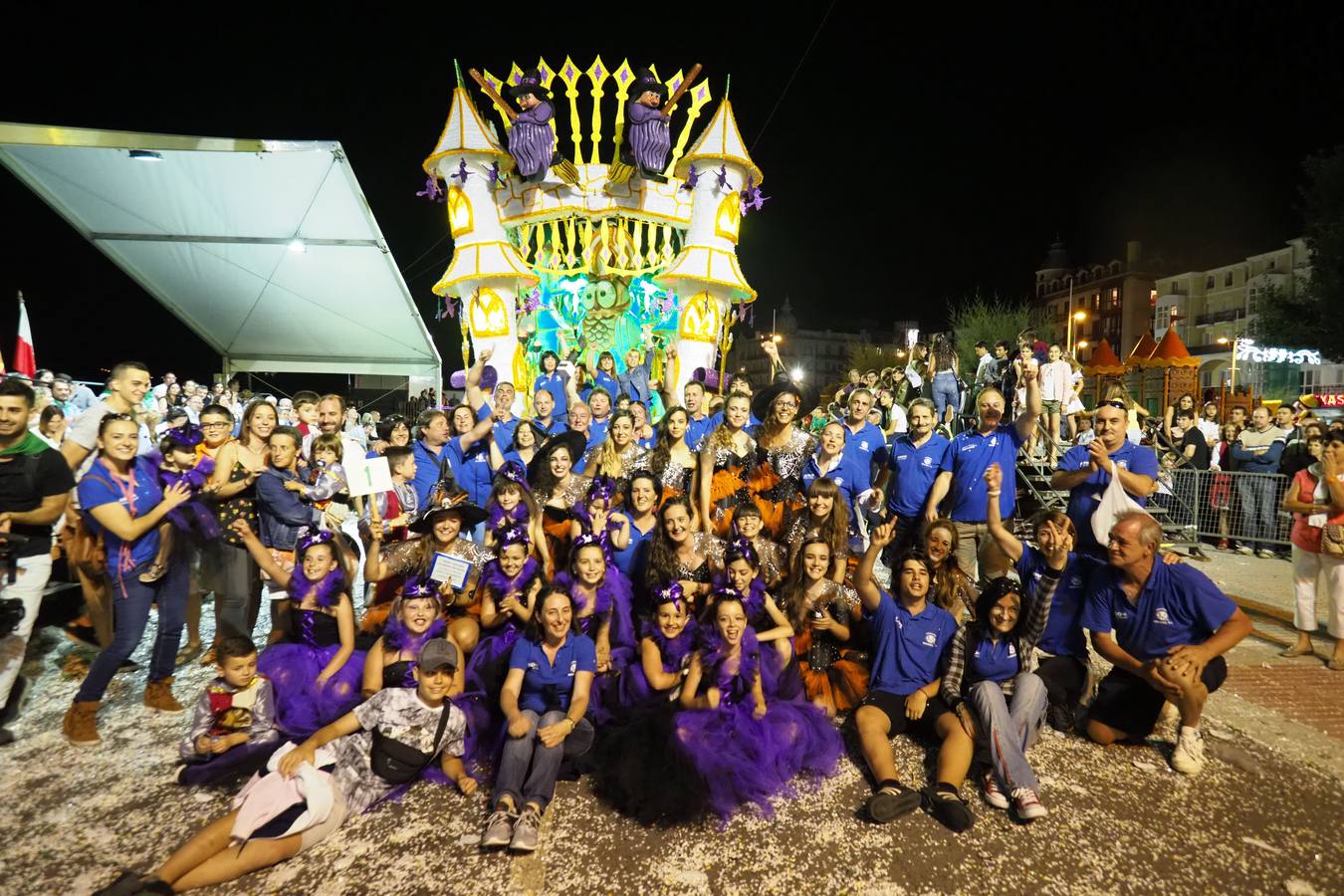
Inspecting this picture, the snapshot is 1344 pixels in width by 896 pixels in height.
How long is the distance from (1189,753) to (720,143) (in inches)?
451

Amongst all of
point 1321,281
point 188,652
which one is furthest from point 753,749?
point 1321,281

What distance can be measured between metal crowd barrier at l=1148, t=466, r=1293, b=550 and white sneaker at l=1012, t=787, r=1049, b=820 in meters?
7.22

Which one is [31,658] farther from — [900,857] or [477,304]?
[477,304]

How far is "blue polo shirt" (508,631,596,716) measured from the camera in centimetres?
329

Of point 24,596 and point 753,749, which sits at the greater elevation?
point 24,596

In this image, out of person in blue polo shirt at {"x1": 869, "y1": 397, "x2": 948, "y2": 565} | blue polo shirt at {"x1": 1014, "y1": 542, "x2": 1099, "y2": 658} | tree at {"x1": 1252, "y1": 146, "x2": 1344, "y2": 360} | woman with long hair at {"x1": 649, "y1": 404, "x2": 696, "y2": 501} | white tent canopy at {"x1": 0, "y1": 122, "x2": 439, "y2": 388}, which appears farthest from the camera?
tree at {"x1": 1252, "y1": 146, "x2": 1344, "y2": 360}

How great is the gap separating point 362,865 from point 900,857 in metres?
2.15

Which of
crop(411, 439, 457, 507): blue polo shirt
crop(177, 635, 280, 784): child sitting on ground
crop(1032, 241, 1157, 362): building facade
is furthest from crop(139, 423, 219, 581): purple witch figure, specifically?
crop(1032, 241, 1157, 362): building facade

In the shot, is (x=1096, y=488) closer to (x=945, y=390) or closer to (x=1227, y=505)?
(x=945, y=390)

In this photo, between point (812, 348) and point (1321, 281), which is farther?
point (812, 348)

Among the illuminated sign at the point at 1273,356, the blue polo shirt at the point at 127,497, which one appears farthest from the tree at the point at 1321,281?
the blue polo shirt at the point at 127,497

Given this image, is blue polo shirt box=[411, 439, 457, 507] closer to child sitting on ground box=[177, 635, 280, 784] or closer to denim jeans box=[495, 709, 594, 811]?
child sitting on ground box=[177, 635, 280, 784]

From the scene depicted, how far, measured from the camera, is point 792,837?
2805mm

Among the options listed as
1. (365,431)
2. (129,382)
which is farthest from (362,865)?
(365,431)
